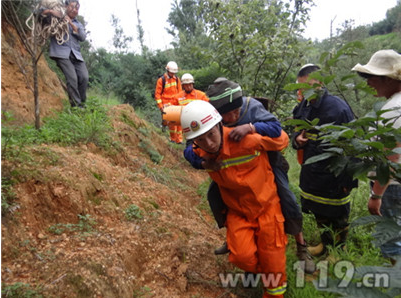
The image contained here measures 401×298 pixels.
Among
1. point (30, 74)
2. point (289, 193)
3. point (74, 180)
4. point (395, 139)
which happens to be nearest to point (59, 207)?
point (74, 180)

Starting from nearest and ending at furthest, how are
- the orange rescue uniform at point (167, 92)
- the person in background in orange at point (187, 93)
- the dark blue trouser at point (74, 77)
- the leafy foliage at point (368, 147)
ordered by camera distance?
the leafy foliage at point (368, 147), the dark blue trouser at point (74, 77), the person in background in orange at point (187, 93), the orange rescue uniform at point (167, 92)

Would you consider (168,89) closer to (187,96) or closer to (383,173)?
(187,96)

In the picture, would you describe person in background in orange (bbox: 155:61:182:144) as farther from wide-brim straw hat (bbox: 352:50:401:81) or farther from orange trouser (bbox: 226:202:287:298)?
wide-brim straw hat (bbox: 352:50:401:81)

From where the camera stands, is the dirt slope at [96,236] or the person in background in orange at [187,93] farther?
the person in background in orange at [187,93]

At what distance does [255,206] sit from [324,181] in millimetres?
938

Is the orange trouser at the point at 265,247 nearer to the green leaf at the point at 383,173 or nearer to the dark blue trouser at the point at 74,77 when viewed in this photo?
the green leaf at the point at 383,173

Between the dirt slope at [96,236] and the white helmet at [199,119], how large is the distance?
1.19m

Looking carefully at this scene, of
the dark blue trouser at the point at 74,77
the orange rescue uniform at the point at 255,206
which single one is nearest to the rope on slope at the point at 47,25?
the dark blue trouser at the point at 74,77

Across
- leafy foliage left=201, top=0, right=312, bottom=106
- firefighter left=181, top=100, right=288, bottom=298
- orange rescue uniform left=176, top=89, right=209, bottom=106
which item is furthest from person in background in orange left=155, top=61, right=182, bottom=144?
firefighter left=181, top=100, right=288, bottom=298

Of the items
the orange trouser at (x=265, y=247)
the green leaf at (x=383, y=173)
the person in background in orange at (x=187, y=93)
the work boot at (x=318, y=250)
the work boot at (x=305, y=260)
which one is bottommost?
the work boot at (x=318, y=250)

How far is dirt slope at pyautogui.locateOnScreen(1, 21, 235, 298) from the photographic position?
6.47 feet

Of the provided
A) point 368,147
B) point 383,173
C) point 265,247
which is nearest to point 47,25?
point 265,247

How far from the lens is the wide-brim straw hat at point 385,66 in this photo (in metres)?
2.04

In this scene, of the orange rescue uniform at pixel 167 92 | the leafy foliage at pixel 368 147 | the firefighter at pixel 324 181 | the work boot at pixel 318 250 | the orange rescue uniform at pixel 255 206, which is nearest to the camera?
the leafy foliage at pixel 368 147
